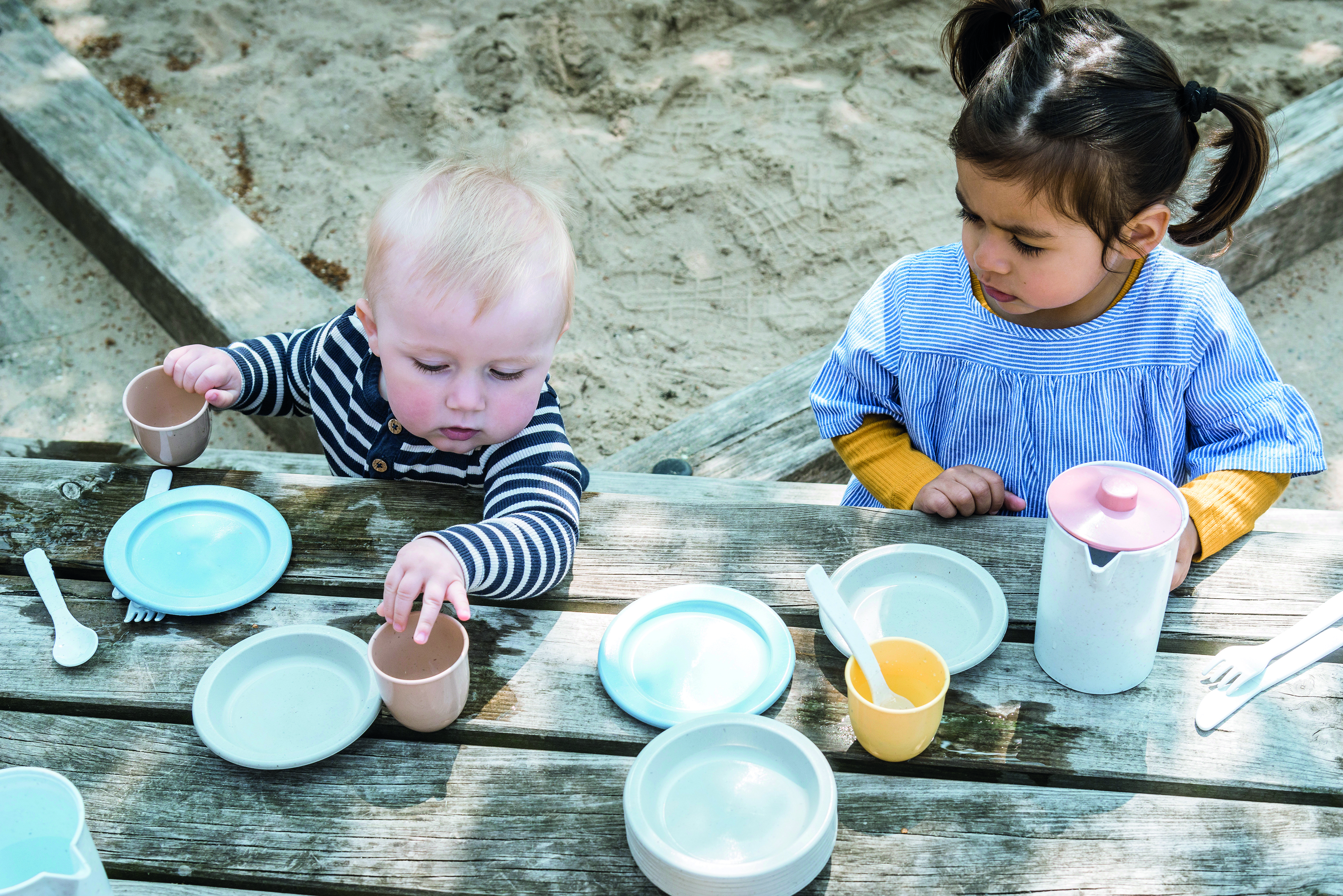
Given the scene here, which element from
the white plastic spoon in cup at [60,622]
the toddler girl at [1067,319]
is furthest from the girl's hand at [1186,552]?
the white plastic spoon in cup at [60,622]

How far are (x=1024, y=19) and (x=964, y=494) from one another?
74 centimetres

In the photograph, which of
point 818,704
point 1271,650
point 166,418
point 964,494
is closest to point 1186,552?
point 1271,650

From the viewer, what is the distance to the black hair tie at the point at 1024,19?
1.57m

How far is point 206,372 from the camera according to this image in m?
1.66

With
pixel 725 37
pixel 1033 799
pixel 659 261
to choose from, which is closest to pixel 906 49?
pixel 725 37

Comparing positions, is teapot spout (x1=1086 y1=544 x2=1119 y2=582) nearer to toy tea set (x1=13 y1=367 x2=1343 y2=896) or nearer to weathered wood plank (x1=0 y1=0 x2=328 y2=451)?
toy tea set (x1=13 y1=367 x2=1343 y2=896)

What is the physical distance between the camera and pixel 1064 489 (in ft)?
3.80

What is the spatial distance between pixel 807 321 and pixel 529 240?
1.83m

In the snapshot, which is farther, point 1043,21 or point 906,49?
point 906,49

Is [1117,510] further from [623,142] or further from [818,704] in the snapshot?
[623,142]

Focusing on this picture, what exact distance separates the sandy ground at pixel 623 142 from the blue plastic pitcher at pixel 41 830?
1.89m

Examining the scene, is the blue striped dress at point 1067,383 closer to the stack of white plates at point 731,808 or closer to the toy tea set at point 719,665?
the toy tea set at point 719,665

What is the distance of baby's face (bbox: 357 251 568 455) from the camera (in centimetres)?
137

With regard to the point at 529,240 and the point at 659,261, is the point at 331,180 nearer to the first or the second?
the point at 659,261
